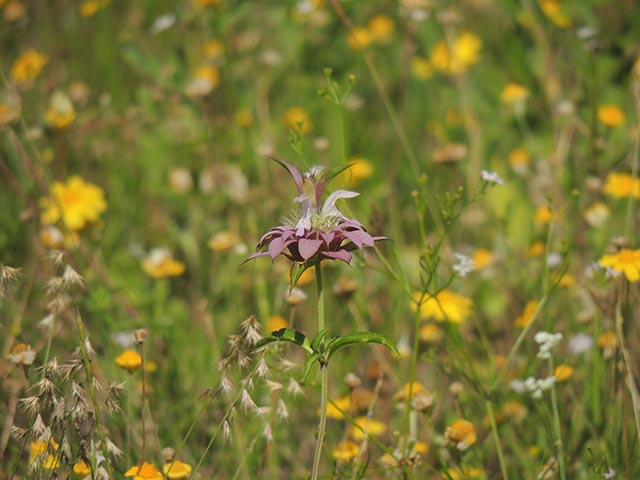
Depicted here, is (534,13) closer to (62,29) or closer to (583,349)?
(583,349)

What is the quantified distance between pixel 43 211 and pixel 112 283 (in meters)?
0.38

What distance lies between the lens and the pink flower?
3.79 ft

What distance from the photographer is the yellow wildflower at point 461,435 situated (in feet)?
4.93

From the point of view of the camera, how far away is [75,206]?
242 cm

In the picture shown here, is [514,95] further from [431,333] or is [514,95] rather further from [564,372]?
[564,372]

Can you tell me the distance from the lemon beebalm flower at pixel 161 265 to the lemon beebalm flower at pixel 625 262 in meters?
1.08

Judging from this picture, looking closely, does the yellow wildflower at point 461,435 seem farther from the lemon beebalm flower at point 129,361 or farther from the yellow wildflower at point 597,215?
the yellow wildflower at point 597,215

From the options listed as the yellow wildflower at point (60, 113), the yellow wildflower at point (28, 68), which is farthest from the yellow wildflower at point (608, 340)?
the yellow wildflower at point (28, 68)

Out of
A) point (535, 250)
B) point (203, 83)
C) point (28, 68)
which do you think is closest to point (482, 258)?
point (535, 250)

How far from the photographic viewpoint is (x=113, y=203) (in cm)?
279

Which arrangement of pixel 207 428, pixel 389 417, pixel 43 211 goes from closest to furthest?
1. pixel 207 428
2. pixel 389 417
3. pixel 43 211

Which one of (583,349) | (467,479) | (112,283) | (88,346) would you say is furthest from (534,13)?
(88,346)

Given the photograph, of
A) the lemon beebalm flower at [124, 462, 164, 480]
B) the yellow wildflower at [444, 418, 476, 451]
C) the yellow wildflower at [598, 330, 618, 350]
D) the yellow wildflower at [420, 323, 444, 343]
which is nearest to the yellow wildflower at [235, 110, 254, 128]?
the yellow wildflower at [420, 323, 444, 343]

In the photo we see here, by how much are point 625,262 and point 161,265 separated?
1209 millimetres
